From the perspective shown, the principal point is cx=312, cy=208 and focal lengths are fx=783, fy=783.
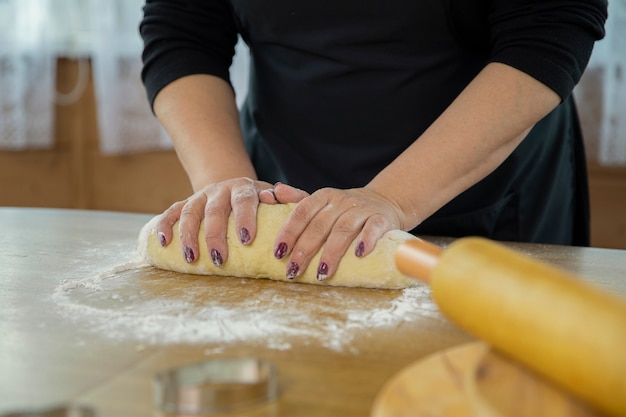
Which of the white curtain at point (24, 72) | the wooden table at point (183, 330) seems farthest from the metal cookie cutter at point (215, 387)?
the white curtain at point (24, 72)

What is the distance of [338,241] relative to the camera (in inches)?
41.3

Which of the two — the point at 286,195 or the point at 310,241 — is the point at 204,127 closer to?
the point at 286,195

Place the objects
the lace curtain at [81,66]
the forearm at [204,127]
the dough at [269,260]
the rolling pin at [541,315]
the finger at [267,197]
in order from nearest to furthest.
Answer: the rolling pin at [541,315] < the dough at [269,260] < the finger at [267,197] < the forearm at [204,127] < the lace curtain at [81,66]

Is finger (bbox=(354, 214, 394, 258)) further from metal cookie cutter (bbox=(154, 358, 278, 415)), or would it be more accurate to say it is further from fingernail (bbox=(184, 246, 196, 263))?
metal cookie cutter (bbox=(154, 358, 278, 415))

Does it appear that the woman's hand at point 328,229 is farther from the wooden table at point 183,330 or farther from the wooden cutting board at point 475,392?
the wooden cutting board at point 475,392

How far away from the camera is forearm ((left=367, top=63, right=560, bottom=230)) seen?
117 cm

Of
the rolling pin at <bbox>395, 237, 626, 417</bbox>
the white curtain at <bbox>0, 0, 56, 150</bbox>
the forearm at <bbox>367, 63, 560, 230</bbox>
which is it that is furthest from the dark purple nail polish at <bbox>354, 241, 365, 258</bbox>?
the white curtain at <bbox>0, 0, 56, 150</bbox>

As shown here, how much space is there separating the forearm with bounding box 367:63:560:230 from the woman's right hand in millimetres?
192

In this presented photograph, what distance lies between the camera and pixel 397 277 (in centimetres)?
102

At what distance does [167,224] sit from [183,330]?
1.14ft

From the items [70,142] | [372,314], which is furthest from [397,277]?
[70,142]

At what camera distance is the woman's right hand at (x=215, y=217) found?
3.57 ft

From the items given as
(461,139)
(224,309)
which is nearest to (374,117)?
(461,139)

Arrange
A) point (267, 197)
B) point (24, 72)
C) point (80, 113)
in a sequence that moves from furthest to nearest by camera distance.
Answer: point (80, 113) < point (24, 72) < point (267, 197)
